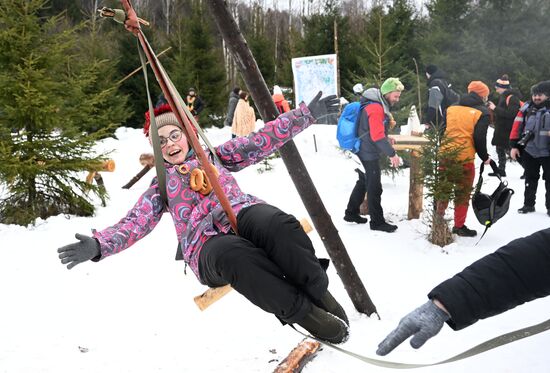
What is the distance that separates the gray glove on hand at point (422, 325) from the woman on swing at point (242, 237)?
787mm

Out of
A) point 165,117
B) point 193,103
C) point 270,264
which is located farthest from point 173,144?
point 193,103

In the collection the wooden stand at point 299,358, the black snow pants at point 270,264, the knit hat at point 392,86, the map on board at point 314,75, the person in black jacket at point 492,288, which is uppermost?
the map on board at point 314,75

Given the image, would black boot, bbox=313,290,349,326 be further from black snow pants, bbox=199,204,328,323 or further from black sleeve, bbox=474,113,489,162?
black sleeve, bbox=474,113,489,162

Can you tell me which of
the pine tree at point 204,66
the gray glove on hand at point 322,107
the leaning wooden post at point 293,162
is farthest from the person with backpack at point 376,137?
the pine tree at point 204,66

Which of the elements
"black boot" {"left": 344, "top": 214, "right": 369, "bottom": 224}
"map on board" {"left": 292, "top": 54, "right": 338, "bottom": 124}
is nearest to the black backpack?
"black boot" {"left": 344, "top": 214, "right": 369, "bottom": 224}

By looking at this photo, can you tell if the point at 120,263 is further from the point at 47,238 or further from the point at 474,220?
the point at 474,220

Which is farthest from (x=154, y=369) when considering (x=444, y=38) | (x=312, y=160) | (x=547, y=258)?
(x=444, y=38)

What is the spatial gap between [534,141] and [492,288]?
5652mm

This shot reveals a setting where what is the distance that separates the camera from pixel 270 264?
2266 millimetres

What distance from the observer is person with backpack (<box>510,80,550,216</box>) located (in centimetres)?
618

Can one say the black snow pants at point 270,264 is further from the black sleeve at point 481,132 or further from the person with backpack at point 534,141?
the person with backpack at point 534,141

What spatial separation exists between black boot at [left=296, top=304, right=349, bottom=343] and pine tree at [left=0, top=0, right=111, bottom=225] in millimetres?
5602

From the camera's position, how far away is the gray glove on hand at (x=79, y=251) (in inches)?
92.8

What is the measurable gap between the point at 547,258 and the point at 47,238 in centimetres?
605
